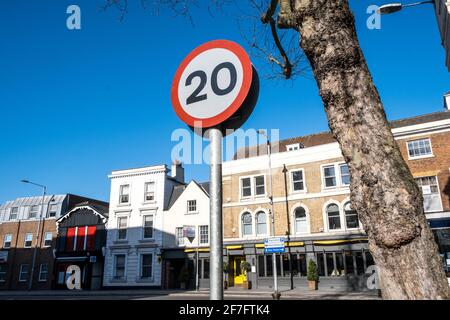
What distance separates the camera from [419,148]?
77.3 ft

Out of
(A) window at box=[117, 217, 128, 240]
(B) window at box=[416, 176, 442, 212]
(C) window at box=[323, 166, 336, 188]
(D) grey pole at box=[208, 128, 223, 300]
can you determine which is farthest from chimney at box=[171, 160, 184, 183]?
(D) grey pole at box=[208, 128, 223, 300]

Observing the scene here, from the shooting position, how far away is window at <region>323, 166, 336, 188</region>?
85.1 ft

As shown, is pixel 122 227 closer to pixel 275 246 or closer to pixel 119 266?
pixel 119 266

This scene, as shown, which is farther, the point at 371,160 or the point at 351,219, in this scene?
the point at 351,219

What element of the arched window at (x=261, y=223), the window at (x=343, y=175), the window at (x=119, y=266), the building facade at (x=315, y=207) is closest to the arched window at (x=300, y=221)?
the building facade at (x=315, y=207)

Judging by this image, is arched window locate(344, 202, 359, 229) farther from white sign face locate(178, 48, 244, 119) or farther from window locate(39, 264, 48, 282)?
window locate(39, 264, 48, 282)

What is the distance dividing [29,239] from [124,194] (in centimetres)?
1238

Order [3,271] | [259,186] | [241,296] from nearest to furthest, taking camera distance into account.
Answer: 1. [241,296]
2. [259,186]
3. [3,271]

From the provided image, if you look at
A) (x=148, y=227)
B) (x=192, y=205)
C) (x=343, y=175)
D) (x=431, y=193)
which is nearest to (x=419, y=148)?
(x=431, y=193)

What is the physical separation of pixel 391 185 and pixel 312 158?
2549cm

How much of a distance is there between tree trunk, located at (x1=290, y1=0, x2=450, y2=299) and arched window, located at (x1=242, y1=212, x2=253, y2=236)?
2626 cm
